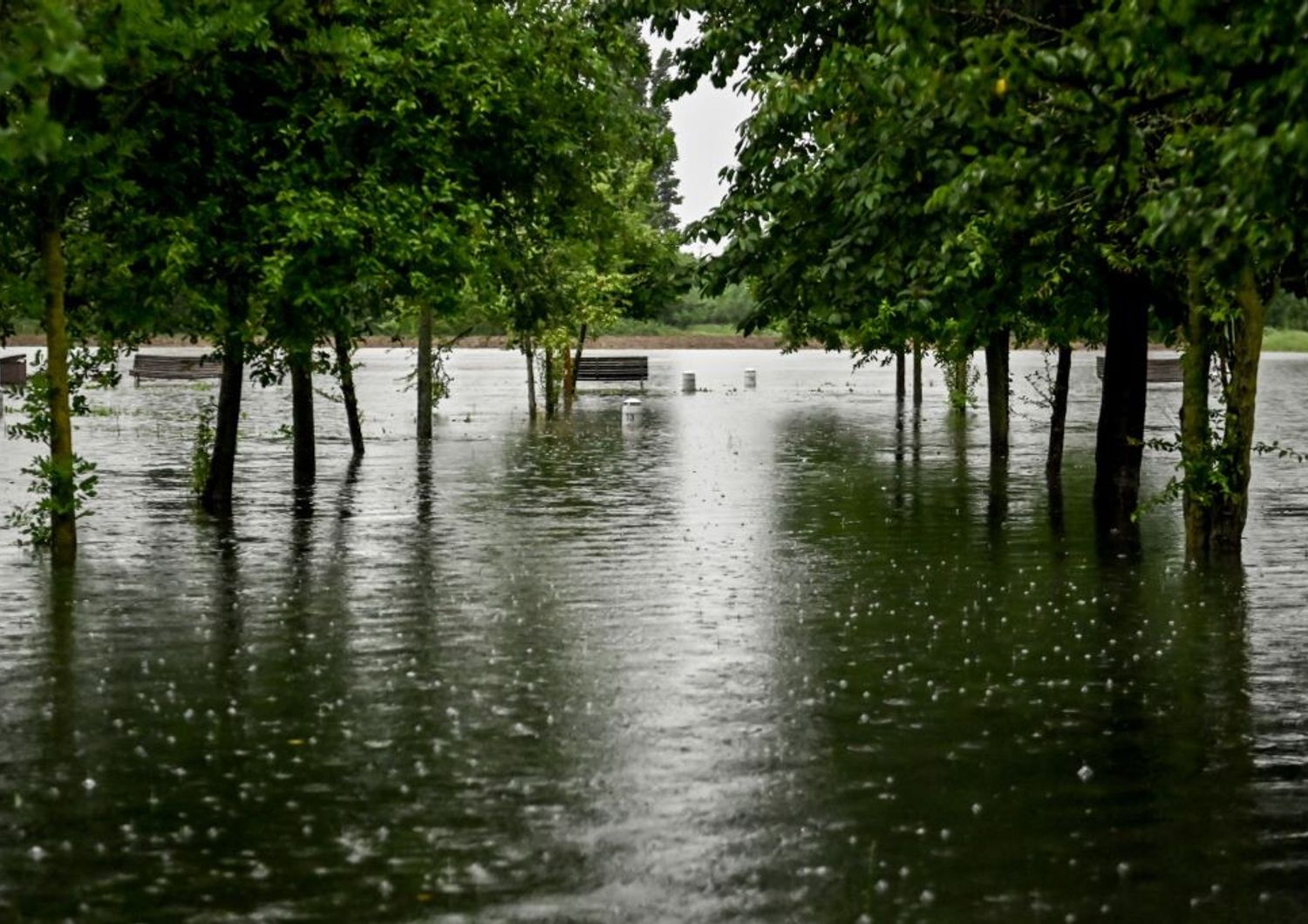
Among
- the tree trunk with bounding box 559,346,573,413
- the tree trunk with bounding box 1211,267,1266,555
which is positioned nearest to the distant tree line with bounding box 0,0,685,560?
the tree trunk with bounding box 1211,267,1266,555

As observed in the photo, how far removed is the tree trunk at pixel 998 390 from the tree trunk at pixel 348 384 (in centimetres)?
1124

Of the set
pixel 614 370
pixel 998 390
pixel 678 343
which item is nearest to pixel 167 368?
pixel 614 370

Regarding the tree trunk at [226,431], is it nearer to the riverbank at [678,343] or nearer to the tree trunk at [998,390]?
the tree trunk at [998,390]

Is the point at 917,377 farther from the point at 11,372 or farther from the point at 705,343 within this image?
the point at 705,343

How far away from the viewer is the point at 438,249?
19.2 meters

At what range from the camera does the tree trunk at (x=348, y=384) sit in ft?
87.0

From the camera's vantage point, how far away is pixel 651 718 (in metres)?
10.5

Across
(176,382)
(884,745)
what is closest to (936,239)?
(884,745)

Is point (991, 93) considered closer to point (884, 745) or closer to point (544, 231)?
point (884, 745)

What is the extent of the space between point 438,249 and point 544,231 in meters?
5.12

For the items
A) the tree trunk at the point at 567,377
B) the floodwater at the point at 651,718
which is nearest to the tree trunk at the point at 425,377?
the floodwater at the point at 651,718

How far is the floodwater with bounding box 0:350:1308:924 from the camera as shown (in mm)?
7426

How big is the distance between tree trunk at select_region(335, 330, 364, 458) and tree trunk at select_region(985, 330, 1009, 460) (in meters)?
11.2

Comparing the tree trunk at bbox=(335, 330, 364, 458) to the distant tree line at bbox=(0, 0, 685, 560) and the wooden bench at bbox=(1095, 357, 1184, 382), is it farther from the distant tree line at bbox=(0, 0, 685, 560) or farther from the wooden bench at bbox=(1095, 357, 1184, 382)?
the wooden bench at bbox=(1095, 357, 1184, 382)
